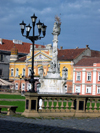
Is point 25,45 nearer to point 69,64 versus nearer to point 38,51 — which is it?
point 38,51

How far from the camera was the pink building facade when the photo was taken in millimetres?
53469

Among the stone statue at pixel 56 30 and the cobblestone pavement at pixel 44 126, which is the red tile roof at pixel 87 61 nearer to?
the stone statue at pixel 56 30

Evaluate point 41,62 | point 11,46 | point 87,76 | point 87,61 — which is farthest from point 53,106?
point 11,46

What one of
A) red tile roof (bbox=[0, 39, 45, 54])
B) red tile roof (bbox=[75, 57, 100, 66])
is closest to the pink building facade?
red tile roof (bbox=[75, 57, 100, 66])

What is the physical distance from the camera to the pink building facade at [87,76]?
175 feet

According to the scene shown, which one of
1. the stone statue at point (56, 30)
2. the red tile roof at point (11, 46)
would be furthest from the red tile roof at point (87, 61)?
the red tile roof at point (11, 46)

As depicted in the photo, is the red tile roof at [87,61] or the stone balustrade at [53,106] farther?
the red tile roof at [87,61]

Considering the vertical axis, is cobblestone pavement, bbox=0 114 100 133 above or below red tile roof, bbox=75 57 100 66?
below

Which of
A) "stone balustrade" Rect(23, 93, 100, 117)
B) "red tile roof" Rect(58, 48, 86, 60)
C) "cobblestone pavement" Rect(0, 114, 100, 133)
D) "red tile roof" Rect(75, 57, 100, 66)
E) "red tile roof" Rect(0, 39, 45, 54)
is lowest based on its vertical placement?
"cobblestone pavement" Rect(0, 114, 100, 133)

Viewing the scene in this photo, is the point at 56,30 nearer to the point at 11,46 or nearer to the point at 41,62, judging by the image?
the point at 41,62

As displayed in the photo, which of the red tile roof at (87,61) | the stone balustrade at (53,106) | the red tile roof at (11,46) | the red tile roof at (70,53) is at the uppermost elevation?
the red tile roof at (11,46)

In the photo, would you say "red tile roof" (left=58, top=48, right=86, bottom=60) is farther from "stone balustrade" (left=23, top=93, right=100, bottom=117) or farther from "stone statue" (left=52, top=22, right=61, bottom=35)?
"stone balustrade" (left=23, top=93, right=100, bottom=117)

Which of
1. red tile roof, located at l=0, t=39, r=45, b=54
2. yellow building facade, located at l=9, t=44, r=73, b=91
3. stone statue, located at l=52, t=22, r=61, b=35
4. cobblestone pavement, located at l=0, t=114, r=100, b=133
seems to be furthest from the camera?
red tile roof, located at l=0, t=39, r=45, b=54

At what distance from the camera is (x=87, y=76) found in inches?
2156
